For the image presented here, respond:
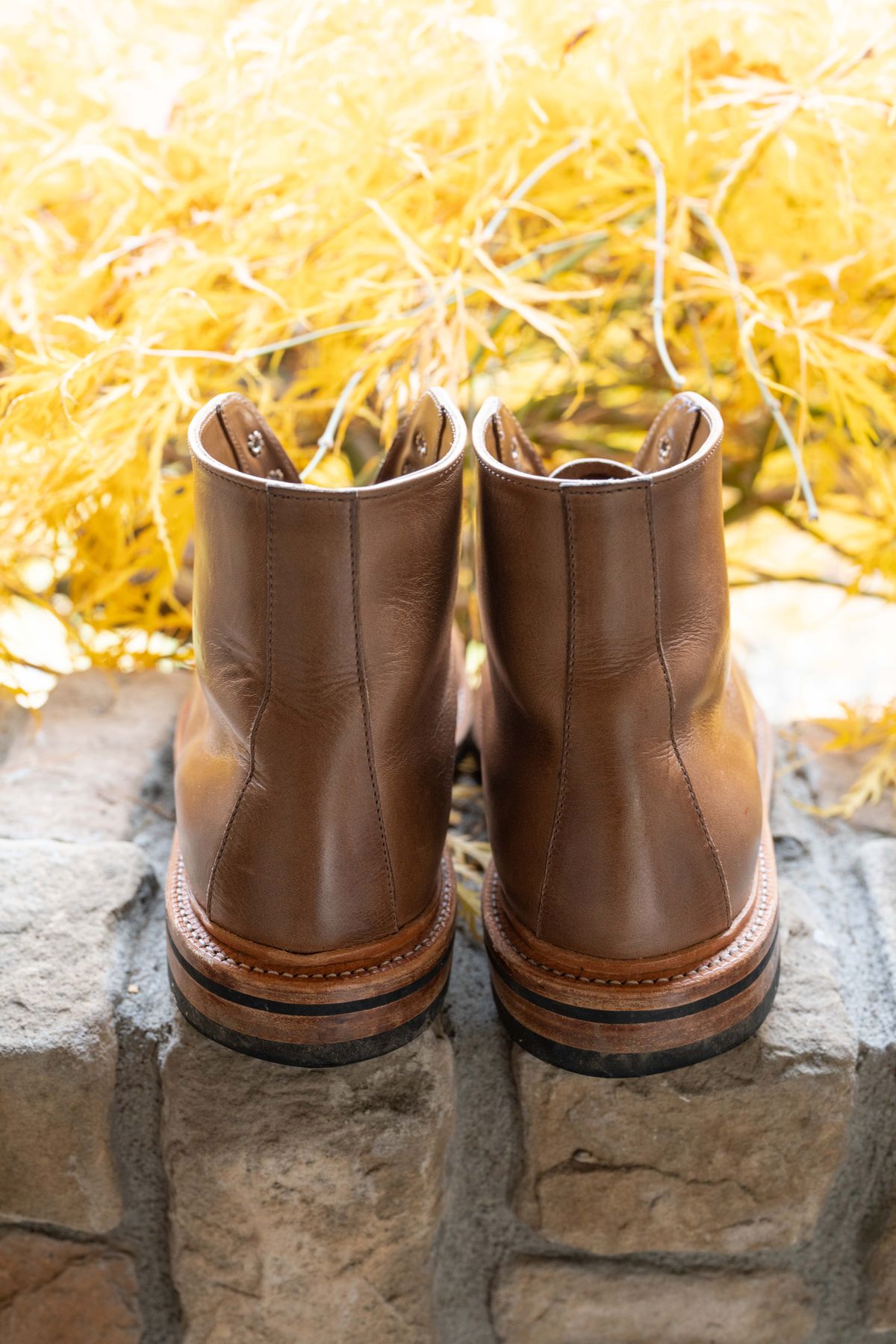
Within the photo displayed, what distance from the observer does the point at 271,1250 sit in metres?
0.76

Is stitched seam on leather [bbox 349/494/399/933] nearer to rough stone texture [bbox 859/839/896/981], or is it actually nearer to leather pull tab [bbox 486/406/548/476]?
leather pull tab [bbox 486/406/548/476]

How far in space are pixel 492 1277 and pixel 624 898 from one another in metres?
0.34

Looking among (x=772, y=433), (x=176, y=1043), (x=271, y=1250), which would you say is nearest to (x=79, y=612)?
(x=176, y=1043)

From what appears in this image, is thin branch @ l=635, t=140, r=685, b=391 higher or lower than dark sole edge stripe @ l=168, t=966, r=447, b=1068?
higher

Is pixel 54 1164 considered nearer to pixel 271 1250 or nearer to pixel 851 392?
pixel 271 1250

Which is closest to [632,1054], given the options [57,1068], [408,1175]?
[408,1175]

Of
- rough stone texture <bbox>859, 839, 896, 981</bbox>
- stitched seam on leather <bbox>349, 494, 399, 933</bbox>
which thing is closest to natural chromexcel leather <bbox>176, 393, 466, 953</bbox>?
stitched seam on leather <bbox>349, 494, 399, 933</bbox>

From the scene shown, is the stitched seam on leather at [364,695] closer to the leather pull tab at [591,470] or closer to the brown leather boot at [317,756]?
the brown leather boot at [317,756]

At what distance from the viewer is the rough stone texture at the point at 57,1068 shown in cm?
77

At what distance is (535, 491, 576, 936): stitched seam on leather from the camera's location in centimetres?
61

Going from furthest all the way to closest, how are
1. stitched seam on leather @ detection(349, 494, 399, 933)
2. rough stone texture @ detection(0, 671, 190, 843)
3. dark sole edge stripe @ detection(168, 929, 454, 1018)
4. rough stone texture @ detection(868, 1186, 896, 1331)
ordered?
rough stone texture @ detection(0, 671, 190, 843), rough stone texture @ detection(868, 1186, 896, 1331), dark sole edge stripe @ detection(168, 929, 454, 1018), stitched seam on leather @ detection(349, 494, 399, 933)

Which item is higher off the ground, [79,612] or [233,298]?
[233,298]

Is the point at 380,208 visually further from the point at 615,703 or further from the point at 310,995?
the point at 310,995

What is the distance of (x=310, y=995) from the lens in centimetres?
69
